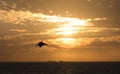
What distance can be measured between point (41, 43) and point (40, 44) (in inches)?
17.7

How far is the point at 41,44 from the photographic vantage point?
2126 inches

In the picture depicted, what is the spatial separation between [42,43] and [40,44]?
1.61 ft

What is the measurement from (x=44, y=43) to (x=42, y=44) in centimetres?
56

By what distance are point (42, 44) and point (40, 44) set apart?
34 centimetres

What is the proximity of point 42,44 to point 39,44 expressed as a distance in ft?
1.60

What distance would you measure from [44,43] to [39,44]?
0.80 meters

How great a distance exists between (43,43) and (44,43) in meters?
0.47

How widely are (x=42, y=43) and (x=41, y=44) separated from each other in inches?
10.1

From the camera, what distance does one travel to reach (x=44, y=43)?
53.5 m

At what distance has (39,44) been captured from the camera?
5375 cm

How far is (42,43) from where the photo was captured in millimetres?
54156

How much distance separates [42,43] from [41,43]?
155 mm

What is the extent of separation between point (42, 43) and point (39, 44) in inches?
23.9

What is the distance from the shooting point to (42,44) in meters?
54.0
